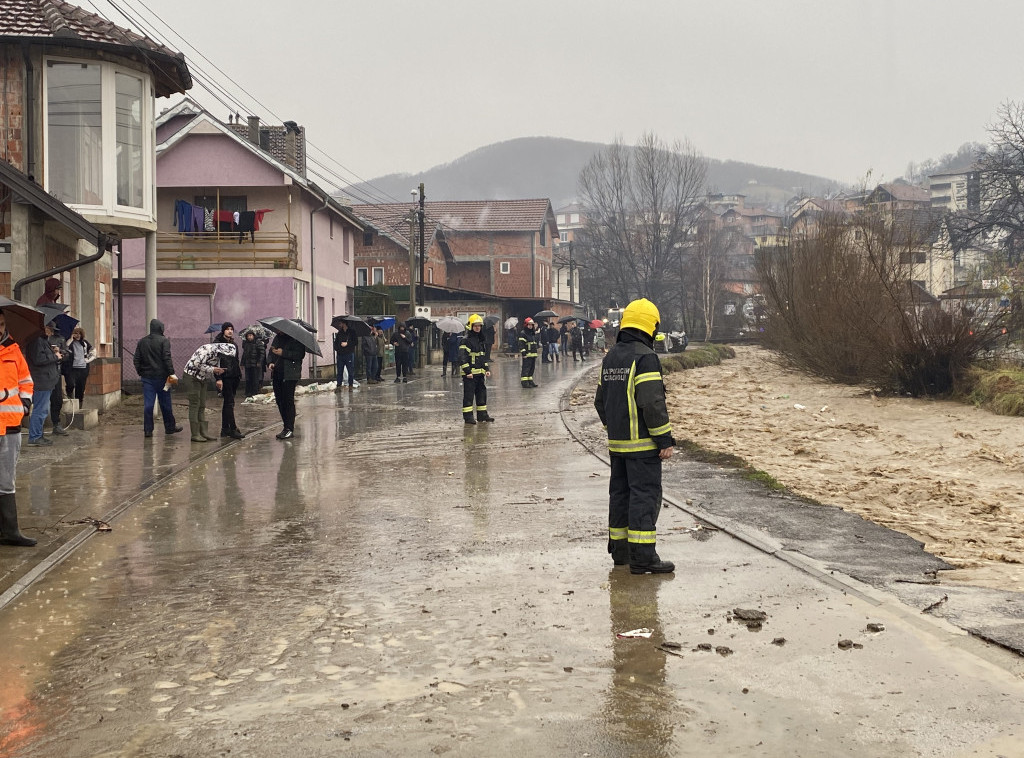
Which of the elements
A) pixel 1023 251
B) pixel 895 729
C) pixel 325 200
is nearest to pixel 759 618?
pixel 895 729

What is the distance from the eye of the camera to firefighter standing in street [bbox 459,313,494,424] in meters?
18.3

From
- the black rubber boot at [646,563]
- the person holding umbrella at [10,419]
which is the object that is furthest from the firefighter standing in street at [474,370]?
the black rubber boot at [646,563]

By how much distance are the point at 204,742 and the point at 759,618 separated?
3.12 meters

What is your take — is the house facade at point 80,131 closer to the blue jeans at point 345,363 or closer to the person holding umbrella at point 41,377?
the person holding umbrella at point 41,377

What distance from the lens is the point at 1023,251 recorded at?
158 feet

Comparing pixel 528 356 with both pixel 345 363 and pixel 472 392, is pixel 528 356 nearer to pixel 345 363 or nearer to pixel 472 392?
pixel 345 363

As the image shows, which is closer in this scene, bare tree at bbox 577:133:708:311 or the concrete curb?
the concrete curb

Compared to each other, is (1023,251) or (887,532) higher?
(1023,251)

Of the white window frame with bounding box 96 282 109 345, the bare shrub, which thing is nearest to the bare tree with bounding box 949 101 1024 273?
the bare shrub

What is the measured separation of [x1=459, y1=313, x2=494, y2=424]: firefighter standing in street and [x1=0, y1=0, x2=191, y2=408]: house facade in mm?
5888

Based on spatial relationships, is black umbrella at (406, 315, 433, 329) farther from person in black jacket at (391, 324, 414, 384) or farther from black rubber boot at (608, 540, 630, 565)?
black rubber boot at (608, 540, 630, 565)

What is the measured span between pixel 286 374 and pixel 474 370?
3.03m

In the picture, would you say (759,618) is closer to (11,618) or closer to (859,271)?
(11,618)

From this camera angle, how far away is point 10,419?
334 inches
